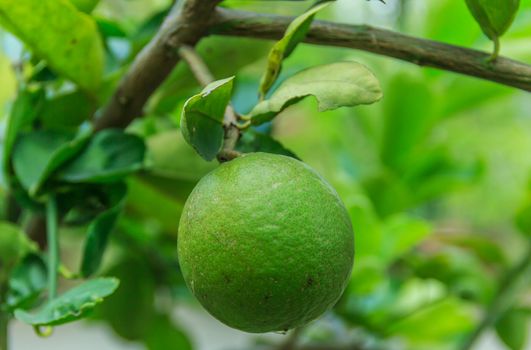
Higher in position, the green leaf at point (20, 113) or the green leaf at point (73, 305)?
the green leaf at point (20, 113)

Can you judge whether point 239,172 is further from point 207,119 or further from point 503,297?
point 503,297

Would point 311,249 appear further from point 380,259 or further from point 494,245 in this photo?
point 494,245

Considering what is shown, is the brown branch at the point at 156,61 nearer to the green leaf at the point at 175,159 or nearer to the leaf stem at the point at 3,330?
the green leaf at the point at 175,159

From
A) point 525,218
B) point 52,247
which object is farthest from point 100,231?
point 525,218

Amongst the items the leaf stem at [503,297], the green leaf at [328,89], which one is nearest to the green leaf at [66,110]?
the green leaf at [328,89]

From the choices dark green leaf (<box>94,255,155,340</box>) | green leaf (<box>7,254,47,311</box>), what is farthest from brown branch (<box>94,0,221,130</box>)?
dark green leaf (<box>94,255,155,340</box>)

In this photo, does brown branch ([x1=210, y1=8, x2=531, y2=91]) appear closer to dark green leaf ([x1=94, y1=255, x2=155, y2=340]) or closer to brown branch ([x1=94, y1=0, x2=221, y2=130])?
brown branch ([x1=94, y1=0, x2=221, y2=130])

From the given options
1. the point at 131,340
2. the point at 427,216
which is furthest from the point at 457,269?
the point at 427,216
